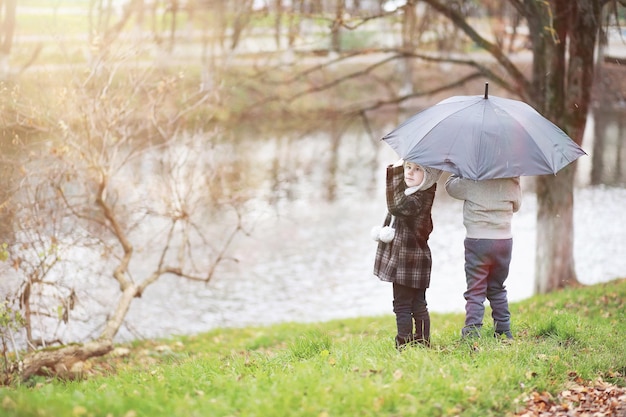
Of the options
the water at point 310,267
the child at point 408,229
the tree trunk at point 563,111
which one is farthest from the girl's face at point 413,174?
the tree trunk at point 563,111

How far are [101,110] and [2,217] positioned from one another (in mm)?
1609

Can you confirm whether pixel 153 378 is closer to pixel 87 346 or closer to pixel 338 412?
pixel 338 412

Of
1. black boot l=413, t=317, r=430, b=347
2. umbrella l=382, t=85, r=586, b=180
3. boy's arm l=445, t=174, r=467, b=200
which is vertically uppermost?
umbrella l=382, t=85, r=586, b=180

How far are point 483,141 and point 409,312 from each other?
134cm

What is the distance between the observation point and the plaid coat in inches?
199

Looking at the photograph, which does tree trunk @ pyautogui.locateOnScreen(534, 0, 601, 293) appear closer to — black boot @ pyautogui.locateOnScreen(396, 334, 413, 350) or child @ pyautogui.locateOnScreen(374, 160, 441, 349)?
child @ pyautogui.locateOnScreen(374, 160, 441, 349)

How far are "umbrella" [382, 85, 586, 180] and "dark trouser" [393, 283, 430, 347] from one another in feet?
3.09

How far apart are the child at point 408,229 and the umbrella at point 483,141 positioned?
0.18 m

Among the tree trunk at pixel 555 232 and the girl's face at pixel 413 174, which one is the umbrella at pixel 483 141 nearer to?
the girl's face at pixel 413 174

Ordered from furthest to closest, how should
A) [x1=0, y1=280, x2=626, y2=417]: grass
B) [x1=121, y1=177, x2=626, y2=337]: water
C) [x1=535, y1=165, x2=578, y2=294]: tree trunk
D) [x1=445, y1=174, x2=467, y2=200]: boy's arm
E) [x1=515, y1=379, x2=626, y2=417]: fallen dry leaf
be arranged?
[x1=121, y1=177, x2=626, y2=337]: water → [x1=535, y1=165, x2=578, y2=294]: tree trunk → [x1=445, y1=174, x2=467, y2=200]: boy's arm → [x1=515, y1=379, x2=626, y2=417]: fallen dry leaf → [x1=0, y1=280, x2=626, y2=417]: grass

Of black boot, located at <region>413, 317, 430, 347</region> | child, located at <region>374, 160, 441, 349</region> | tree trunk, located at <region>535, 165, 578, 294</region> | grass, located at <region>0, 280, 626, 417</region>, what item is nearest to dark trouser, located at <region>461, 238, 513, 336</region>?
grass, located at <region>0, 280, 626, 417</region>

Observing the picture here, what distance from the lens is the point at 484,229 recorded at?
17.5 feet

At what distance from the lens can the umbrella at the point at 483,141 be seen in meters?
4.96

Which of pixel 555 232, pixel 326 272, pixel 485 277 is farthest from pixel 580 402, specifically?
pixel 326 272
